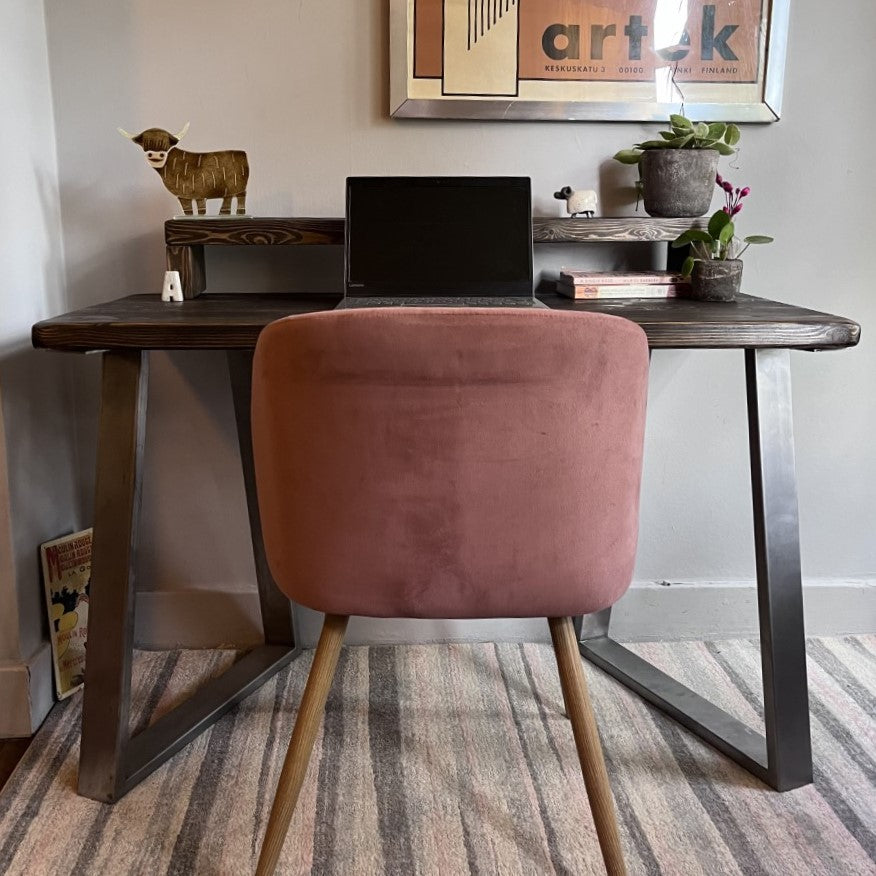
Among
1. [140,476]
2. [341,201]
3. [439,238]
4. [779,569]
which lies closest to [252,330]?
[140,476]

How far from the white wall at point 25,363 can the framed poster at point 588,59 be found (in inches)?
25.7

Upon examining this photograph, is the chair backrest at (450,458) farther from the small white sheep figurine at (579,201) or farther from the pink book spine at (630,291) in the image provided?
the small white sheep figurine at (579,201)

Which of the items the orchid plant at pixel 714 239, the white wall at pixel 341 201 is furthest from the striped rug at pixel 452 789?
the orchid plant at pixel 714 239

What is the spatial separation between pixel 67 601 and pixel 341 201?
0.94m

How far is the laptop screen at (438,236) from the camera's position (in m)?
1.55

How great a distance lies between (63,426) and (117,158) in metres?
0.53

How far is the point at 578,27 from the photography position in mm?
1704

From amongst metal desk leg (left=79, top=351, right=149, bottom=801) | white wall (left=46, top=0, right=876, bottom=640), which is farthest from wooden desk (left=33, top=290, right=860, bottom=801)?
white wall (left=46, top=0, right=876, bottom=640)

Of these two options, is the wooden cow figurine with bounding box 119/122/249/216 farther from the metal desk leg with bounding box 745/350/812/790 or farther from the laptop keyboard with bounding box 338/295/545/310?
the metal desk leg with bounding box 745/350/812/790

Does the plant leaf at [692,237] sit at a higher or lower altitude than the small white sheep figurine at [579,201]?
lower

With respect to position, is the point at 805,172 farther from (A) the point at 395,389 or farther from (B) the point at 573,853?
(B) the point at 573,853

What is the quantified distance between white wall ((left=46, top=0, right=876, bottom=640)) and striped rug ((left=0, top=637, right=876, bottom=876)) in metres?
0.33

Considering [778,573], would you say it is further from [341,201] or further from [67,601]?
[67,601]

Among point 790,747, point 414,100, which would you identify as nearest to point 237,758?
point 790,747
